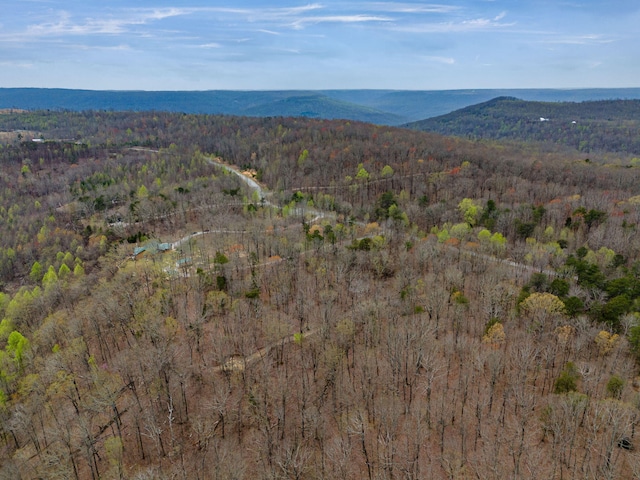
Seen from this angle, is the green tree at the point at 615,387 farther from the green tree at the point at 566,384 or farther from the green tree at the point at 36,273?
the green tree at the point at 36,273

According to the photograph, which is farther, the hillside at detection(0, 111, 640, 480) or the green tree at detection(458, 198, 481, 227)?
the green tree at detection(458, 198, 481, 227)

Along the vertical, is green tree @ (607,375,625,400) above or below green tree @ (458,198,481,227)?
below

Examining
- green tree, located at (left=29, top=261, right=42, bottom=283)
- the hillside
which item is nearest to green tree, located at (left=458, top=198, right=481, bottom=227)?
the hillside

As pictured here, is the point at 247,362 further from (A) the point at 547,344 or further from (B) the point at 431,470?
(A) the point at 547,344

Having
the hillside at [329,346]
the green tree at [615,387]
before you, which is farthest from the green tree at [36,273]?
the green tree at [615,387]

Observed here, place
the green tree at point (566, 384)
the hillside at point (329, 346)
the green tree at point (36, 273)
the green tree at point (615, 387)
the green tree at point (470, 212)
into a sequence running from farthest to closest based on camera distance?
the green tree at point (470, 212) < the green tree at point (36, 273) < the green tree at point (566, 384) < the green tree at point (615, 387) < the hillside at point (329, 346)

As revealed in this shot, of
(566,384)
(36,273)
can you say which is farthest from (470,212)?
(36,273)

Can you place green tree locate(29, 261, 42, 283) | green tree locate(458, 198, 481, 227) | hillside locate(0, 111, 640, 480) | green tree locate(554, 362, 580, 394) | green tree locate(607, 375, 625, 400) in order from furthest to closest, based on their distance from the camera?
1. green tree locate(458, 198, 481, 227)
2. green tree locate(29, 261, 42, 283)
3. green tree locate(554, 362, 580, 394)
4. green tree locate(607, 375, 625, 400)
5. hillside locate(0, 111, 640, 480)

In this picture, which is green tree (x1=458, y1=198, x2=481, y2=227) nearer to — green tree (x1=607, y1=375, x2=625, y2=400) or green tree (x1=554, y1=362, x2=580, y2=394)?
green tree (x1=554, y1=362, x2=580, y2=394)

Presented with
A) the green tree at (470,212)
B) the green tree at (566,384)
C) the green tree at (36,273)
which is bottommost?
the green tree at (36,273)
